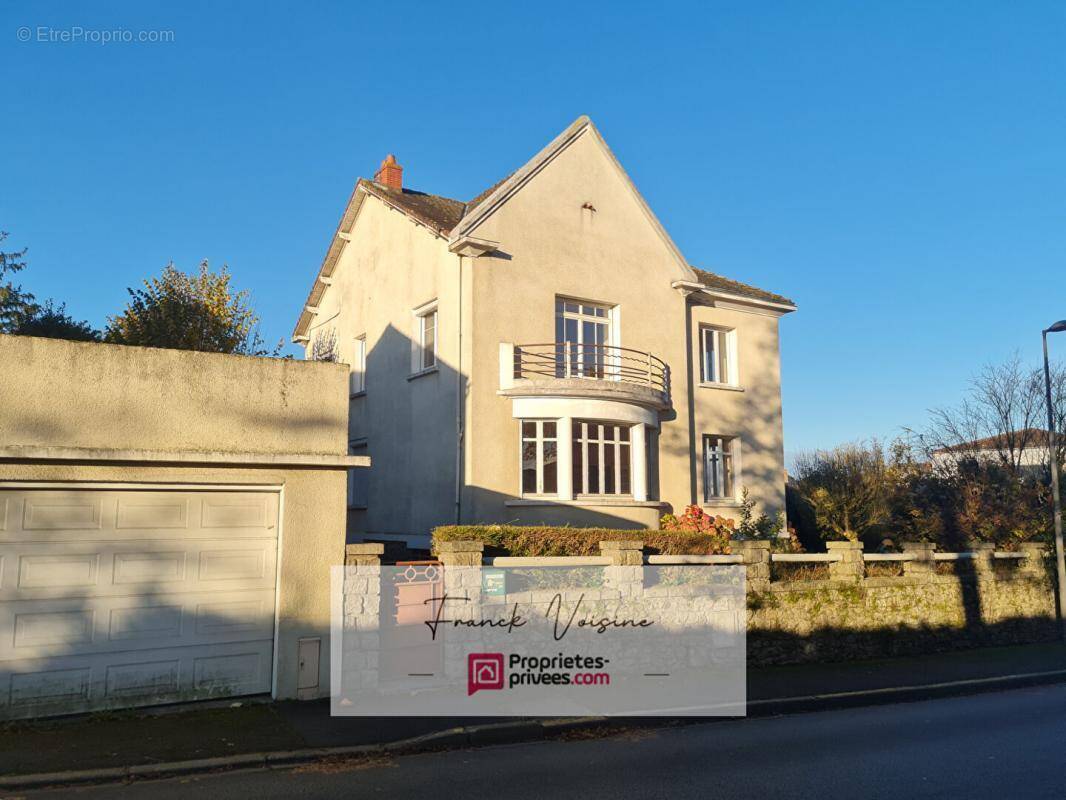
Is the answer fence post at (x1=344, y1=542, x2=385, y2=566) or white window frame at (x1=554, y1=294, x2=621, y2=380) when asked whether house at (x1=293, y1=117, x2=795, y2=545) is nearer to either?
white window frame at (x1=554, y1=294, x2=621, y2=380)

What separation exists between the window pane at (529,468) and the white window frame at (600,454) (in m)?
0.82

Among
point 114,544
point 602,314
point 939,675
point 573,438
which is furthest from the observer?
point 602,314

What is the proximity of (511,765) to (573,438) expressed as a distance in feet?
35.1

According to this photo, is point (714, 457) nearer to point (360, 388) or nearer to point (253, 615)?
point (360, 388)

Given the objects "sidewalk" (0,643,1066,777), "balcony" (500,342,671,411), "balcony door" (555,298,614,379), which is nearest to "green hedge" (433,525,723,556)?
"sidewalk" (0,643,1066,777)

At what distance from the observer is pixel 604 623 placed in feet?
39.0

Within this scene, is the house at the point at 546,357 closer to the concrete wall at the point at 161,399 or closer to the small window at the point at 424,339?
the small window at the point at 424,339

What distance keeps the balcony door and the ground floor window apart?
136 centimetres

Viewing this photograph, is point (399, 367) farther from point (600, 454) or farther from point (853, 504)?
point (853, 504)

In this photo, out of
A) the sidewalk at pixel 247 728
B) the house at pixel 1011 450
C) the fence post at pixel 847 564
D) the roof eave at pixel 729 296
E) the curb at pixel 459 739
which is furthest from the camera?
the house at pixel 1011 450

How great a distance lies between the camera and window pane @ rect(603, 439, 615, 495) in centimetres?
1849

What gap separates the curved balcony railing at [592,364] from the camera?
18422 mm

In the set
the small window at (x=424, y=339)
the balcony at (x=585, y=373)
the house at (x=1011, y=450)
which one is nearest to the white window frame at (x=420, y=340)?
the small window at (x=424, y=339)

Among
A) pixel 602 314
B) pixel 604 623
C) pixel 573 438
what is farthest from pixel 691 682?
pixel 602 314
